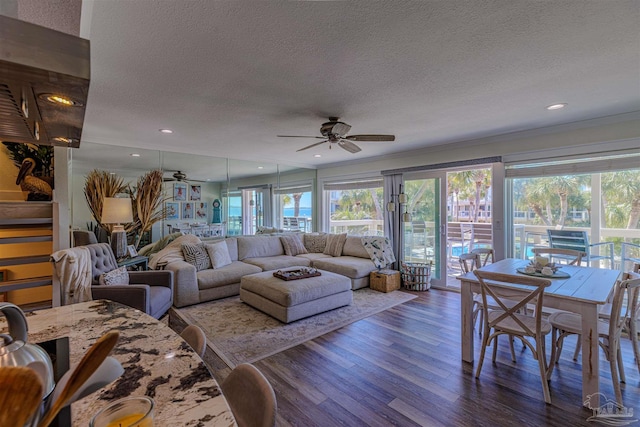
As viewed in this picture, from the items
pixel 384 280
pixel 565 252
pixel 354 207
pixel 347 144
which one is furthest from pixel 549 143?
pixel 354 207

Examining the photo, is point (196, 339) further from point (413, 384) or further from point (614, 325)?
point (614, 325)

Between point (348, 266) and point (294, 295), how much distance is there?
1585 millimetres

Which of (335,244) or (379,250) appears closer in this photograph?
(379,250)

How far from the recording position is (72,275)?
259 cm

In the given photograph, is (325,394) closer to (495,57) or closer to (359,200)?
(495,57)

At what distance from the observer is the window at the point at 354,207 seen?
637cm

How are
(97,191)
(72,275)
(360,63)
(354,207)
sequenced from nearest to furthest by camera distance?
(360,63)
(72,275)
(97,191)
(354,207)

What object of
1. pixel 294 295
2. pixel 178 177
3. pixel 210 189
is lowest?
pixel 294 295

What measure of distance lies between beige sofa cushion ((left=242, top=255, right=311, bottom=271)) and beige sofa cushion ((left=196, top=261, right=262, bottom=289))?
177 millimetres

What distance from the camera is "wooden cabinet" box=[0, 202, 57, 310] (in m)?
2.51

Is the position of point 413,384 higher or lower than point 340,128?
lower

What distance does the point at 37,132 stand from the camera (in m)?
1.07

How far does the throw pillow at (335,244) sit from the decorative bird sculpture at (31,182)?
4307 millimetres

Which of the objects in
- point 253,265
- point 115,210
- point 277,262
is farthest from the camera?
point 277,262
